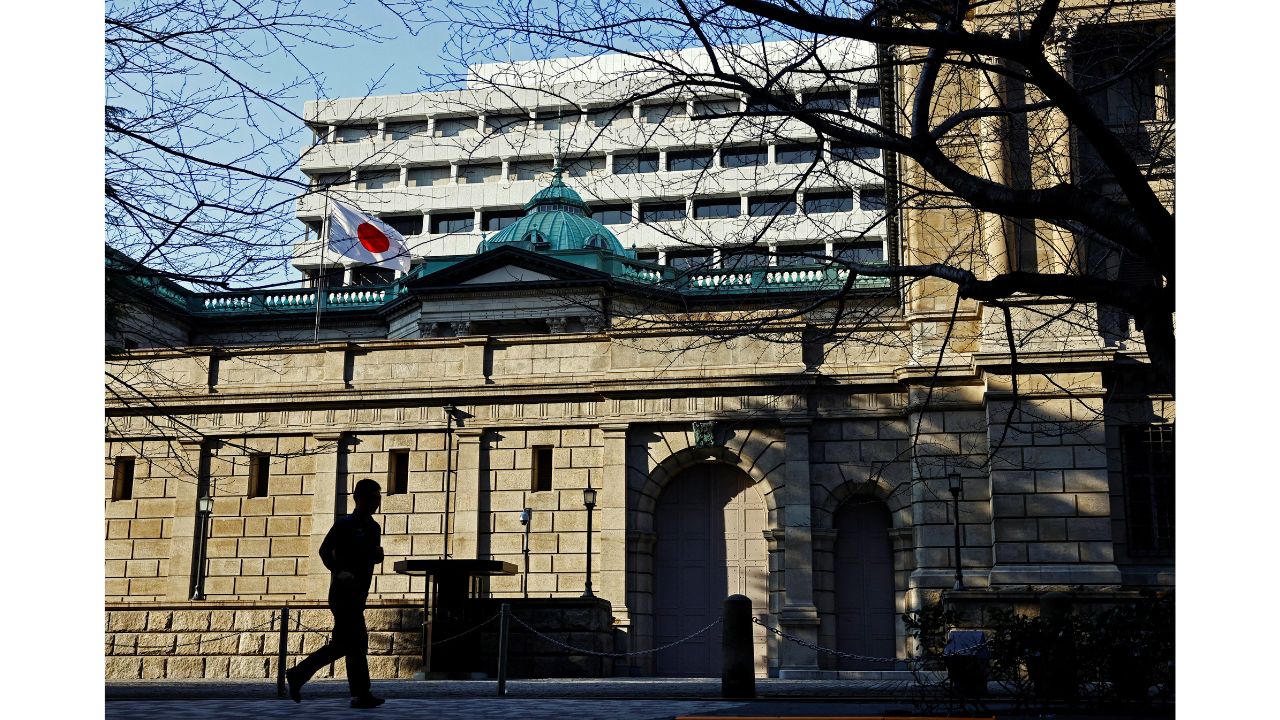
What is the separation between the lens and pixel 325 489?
105ft

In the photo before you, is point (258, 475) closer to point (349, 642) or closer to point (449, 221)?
point (349, 642)

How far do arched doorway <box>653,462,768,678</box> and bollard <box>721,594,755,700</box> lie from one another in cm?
1166

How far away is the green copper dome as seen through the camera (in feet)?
150

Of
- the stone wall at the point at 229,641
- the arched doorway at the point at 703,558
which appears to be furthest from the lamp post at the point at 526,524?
the stone wall at the point at 229,641

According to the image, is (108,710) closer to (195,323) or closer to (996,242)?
(996,242)

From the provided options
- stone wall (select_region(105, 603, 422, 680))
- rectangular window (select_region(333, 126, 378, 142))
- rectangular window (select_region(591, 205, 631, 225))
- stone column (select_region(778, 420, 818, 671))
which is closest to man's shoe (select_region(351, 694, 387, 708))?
rectangular window (select_region(333, 126, 378, 142))

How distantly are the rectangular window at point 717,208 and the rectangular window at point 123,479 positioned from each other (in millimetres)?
50643

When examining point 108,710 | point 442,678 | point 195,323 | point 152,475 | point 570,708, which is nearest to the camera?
point 108,710

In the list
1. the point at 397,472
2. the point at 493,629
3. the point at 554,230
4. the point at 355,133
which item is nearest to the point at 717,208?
the point at 355,133

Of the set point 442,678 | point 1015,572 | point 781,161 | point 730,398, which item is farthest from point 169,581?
point 781,161

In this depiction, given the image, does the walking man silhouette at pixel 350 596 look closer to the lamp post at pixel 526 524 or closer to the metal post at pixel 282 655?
the metal post at pixel 282 655

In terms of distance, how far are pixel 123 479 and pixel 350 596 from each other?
73.7 ft

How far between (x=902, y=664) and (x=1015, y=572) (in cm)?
385

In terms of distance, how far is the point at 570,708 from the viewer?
13.9 m
